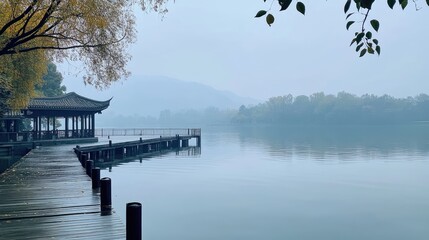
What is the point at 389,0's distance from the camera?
2.47 m

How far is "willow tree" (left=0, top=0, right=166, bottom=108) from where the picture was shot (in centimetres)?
1109

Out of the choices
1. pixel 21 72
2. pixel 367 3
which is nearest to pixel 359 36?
pixel 367 3

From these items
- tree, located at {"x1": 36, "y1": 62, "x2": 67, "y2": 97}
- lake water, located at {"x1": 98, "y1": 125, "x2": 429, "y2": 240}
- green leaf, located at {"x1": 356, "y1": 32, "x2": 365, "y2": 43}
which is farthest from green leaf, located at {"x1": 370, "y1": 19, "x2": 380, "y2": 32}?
tree, located at {"x1": 36, "y1": 62, "x2": 67, "y2": 97}

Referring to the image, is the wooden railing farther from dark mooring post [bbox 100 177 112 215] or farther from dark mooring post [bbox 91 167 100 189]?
dark mooring post [bbox 100 177 112 215]

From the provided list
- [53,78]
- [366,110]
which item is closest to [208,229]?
[53,78]

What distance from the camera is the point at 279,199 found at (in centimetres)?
1756

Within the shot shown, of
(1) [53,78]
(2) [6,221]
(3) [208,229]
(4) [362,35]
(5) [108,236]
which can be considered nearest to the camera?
(4) [362,35]

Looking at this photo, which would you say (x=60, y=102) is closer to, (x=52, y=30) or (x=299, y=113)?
(x=52, y=30)

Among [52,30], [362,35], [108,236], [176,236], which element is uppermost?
[52,30]

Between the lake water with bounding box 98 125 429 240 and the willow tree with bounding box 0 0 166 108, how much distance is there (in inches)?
213

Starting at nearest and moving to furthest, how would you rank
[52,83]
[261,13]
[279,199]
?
[261,13]
[279,199]
[52,83]

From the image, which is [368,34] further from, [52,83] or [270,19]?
[52,83]

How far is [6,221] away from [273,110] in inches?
5863

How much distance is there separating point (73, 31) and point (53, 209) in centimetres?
676
